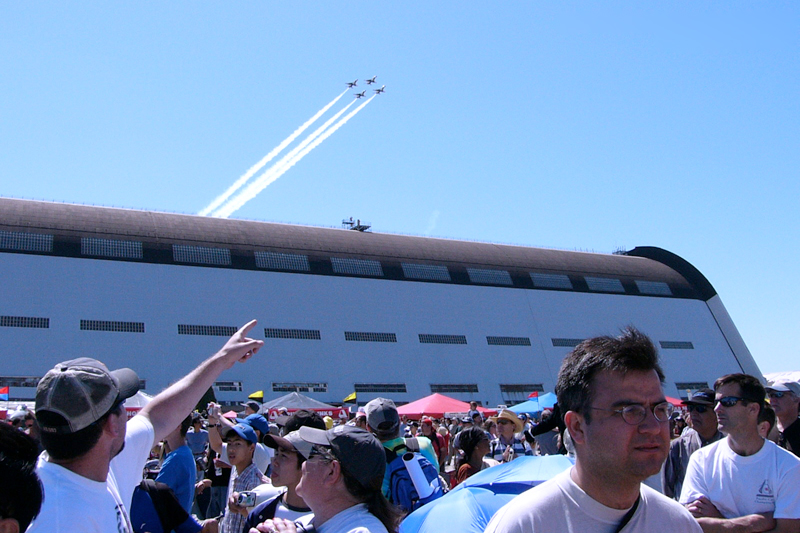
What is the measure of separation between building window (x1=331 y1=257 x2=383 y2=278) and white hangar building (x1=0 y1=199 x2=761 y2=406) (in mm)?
142

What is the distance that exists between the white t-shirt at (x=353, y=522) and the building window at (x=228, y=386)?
106 feet

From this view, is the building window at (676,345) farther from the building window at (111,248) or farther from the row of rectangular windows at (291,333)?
the building window at (111,248)

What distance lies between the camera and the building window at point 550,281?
49062 mm

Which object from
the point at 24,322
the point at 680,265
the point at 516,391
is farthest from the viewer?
the point at 680,265

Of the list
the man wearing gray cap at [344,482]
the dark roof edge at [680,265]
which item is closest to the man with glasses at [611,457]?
the man wearing gray cap at [344,482]

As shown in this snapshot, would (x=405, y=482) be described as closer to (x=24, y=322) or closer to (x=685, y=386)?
(x=24, y=322)

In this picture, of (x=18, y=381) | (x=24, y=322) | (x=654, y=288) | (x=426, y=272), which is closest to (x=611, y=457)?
(x=18, y=381)

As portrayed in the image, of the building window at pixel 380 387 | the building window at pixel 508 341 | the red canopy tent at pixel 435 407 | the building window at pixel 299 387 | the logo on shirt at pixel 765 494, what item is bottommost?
the logo on shirt at pixel 765 494

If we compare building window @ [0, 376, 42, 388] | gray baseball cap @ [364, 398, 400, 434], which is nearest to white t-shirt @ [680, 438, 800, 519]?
gray baseball cap @ [364, 398, 400, 434]

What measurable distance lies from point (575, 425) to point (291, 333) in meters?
36.7

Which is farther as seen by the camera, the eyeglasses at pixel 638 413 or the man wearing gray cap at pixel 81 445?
the man wearing gray cap at pixel 81 445

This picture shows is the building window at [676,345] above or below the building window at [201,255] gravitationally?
below

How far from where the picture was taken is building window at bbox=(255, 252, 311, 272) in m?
41.3

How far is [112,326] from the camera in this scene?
34.3 meters
